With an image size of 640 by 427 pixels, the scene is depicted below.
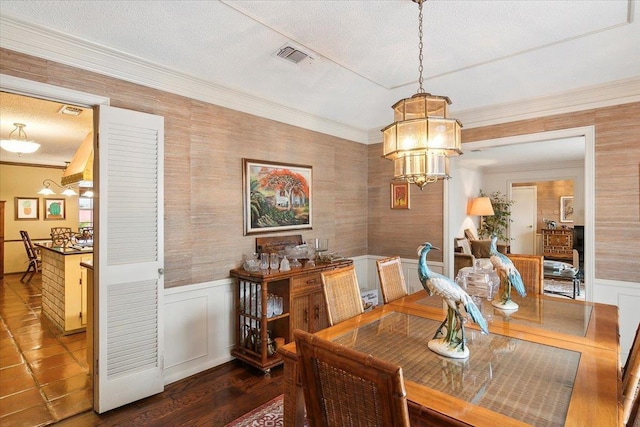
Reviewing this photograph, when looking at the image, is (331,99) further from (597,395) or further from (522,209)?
(522,209)

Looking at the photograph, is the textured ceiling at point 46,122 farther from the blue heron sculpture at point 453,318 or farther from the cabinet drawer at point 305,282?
the blue heron sculpture at point 453,318

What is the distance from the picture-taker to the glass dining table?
1.12 meters

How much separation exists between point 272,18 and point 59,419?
3094 mm

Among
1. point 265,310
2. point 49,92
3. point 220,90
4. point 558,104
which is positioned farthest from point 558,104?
point 49,92

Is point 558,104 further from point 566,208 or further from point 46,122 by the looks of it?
point 566,208

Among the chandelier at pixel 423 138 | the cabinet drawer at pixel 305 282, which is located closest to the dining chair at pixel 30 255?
the cabinet drawer at pixel 305 282

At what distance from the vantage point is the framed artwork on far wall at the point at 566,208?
28.6 feet

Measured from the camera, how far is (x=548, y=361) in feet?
4.80

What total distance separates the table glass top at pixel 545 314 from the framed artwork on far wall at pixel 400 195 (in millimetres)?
2168

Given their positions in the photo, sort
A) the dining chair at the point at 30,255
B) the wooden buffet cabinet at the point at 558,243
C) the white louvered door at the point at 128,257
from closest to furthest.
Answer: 1. the white louvered door at the point at 128,257
2. the dining chair at the point at 30,255
3. the wooden buffet cabinet at the point at 558,243

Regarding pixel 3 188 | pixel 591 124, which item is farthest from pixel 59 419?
pixel 3 188

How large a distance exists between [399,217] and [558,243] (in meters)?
6.24

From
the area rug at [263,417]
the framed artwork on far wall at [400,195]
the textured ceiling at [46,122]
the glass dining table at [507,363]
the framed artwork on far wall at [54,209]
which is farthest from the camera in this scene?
the framed artwork on far wall at [54,209]

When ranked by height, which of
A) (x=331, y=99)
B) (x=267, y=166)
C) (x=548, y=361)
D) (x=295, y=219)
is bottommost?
(x=548, y=361)
